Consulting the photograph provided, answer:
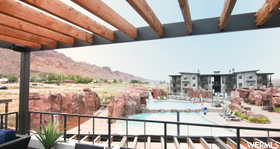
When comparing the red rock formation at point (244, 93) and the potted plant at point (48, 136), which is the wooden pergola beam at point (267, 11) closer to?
the potted plant at point (48, 136)

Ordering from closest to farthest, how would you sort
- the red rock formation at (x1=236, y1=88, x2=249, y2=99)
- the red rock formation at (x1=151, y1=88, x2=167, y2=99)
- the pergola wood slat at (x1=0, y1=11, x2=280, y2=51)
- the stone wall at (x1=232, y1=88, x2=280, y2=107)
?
1. the pergola wood slat at (x1=0, y1=11, x2=280, y2=51)
2. the stone wall at (x1=232, y1=88, x2=280, y2=107)
3. the red rock formation at (x1=236, y1=88, x2=249, y2=99)
4. the red rock formation at (x1=151, y1=88, x2=167, y2=99)

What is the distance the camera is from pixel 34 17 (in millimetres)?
1637

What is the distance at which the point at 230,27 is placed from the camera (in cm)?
179

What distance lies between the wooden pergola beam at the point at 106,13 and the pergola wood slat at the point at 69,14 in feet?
1.13

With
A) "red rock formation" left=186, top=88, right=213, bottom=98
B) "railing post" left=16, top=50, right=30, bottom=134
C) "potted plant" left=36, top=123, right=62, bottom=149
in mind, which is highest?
"railing post" left=16, top=50, right=30, bottom=134

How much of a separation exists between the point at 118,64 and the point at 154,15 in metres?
16.9

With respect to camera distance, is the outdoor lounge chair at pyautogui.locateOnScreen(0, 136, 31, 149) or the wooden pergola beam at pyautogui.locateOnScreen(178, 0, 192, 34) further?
the outdoor lounge chair at pyautogui.locateOnScreen(0, 136, 31, 149)

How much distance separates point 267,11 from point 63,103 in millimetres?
10967

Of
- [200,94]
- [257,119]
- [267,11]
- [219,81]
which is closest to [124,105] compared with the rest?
[257,119]

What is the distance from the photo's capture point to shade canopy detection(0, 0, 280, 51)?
1.38m

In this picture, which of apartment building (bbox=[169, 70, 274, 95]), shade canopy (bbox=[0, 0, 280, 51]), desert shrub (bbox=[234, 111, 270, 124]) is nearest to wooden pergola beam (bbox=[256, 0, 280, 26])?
shade canopy (bbox=[0, 0, 280, 51])

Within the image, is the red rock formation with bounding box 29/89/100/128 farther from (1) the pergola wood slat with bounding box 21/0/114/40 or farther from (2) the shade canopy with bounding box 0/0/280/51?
(1) the pergola wood slat with bounding box 21/0/114/40

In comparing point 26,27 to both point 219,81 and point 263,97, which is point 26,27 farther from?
point 219,81

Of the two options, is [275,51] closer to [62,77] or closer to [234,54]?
[234,54]
